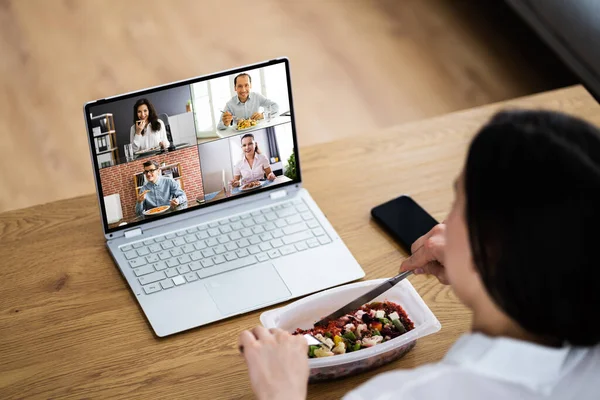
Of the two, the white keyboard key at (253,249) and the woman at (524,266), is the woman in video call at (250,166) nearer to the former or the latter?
the white keyboard key at (253,249)

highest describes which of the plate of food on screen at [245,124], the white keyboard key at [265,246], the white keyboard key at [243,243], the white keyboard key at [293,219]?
the plate of food on screen at [245,124]

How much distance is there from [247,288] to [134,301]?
18 centimetres

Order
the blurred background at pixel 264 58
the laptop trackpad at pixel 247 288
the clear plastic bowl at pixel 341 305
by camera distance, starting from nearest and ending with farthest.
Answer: the clear plastic bowl at pixel 341 305, the laptop trackpad at pixel 247 288, the blurred background at pixel 264 58

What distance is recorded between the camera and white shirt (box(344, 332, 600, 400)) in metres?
0.86

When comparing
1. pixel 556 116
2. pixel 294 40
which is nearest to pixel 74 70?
pixel 294 40

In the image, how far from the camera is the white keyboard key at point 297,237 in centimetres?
147

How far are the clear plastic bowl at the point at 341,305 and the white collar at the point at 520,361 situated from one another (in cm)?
32

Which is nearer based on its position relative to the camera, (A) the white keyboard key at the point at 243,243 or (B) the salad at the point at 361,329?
(B) the salad at the point at 361,329

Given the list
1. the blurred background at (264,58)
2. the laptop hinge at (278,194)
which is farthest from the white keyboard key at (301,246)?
the blurred background at (264,58)

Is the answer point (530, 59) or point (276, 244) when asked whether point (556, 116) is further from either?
point (530, 59)

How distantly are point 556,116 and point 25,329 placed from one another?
0.86 m

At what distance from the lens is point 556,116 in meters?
0.84

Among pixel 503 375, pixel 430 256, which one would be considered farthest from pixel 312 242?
pixel 503 375

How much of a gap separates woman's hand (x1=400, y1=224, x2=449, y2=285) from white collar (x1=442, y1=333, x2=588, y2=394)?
0.39 meters
